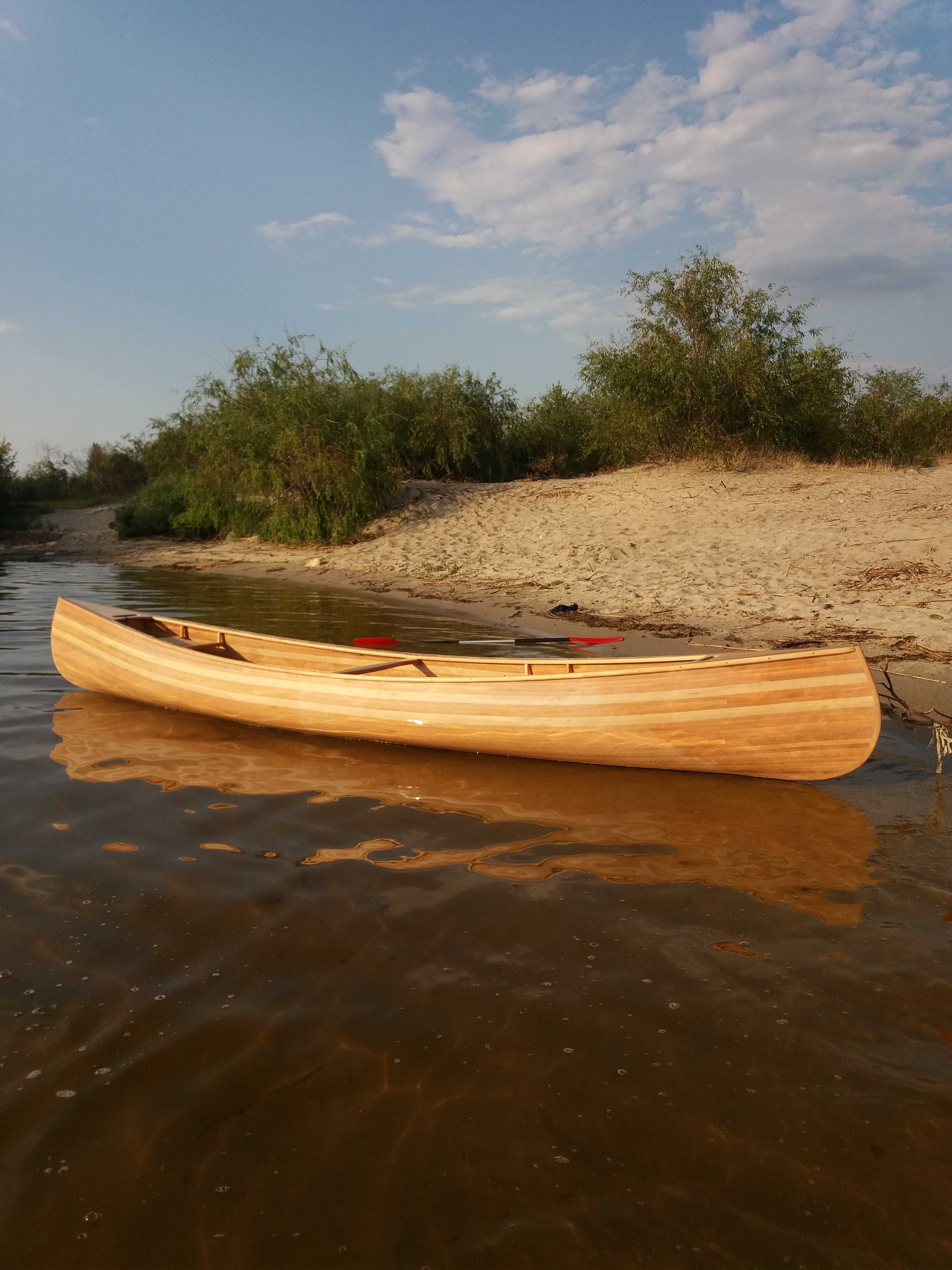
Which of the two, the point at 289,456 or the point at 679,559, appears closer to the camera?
the point at 679,559

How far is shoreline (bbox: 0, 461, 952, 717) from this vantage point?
27.8ft

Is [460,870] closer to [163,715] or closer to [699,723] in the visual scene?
[699,723]

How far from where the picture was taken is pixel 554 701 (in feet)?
16.7

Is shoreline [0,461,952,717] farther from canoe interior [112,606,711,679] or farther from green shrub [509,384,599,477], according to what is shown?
green shrub [509,384,599,477]

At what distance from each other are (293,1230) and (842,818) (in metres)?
3.58

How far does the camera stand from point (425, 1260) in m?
1.92

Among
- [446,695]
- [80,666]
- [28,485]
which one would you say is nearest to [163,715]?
[80,666]

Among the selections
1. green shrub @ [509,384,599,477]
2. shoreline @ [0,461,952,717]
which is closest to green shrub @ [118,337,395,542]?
shoreline @ [0,461,952,717]

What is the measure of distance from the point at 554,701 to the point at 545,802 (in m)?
0.63

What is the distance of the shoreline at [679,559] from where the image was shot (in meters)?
8.47

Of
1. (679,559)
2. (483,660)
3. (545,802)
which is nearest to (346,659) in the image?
(483,660)

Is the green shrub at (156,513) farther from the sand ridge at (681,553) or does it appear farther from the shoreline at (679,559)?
the sand ridge at (681,553)

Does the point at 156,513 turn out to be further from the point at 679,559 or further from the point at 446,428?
the point at 679,559

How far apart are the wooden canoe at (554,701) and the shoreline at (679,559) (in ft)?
3.80
